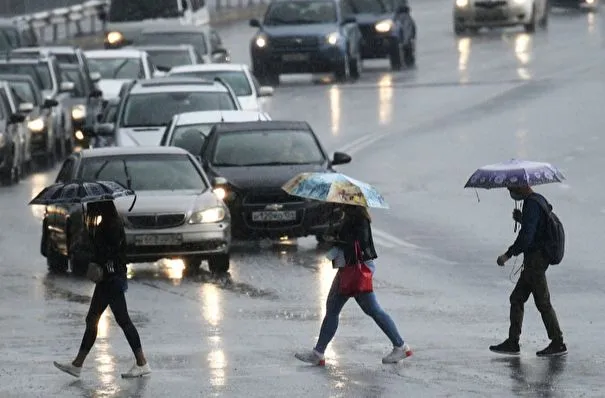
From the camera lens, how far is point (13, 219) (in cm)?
2675

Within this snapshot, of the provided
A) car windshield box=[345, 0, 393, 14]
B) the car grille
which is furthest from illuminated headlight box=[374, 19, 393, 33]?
the car grille

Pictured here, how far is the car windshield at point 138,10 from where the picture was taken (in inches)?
2051

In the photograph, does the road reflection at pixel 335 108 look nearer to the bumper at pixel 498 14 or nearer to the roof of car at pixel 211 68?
the roof of car at pixel 211 68

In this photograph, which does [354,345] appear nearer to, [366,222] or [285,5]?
[366,222]

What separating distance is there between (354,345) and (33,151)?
67.8 feet

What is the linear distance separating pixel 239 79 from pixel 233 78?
0.10 meters

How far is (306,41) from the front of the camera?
152ft

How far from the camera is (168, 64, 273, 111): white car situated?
3512 cm

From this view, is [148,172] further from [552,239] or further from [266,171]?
[552,239]

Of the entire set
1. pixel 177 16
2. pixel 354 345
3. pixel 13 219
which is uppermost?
pixel 354 345

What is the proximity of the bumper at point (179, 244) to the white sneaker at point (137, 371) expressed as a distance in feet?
22.4

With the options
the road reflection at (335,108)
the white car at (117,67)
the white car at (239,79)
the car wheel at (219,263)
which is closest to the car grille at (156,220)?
the car wheel at (219,263)

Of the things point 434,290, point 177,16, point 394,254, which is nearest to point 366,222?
point 434,290

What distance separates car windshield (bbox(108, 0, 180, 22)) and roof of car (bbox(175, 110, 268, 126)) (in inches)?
976
